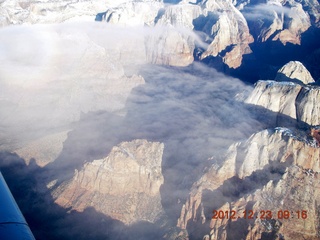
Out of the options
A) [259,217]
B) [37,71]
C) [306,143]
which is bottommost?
[37,71]

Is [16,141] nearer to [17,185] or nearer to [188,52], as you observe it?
[17,185]

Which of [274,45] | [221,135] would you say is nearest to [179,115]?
[221,135]

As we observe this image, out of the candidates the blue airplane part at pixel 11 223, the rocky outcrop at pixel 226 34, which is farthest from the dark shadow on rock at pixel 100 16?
the blue airplane part at pixel 11 223

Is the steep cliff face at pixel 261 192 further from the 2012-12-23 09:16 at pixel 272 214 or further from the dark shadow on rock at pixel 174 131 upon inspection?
the dark shadow on rock at pixel 174 131

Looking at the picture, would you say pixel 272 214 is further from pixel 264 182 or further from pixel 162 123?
pixel 162 123

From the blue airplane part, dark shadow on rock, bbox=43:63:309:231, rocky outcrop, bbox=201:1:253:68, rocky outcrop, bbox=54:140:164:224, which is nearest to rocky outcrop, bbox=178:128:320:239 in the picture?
dark shadow on rock, bbox=43:63:309:231

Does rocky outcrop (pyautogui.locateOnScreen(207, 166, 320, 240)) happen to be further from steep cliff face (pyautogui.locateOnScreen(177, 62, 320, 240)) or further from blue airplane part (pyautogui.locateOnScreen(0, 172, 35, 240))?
blue airplane part (pyautogui.locateOnScreen(0, 172, 35, 240))

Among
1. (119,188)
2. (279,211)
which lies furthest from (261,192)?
(119,188)
